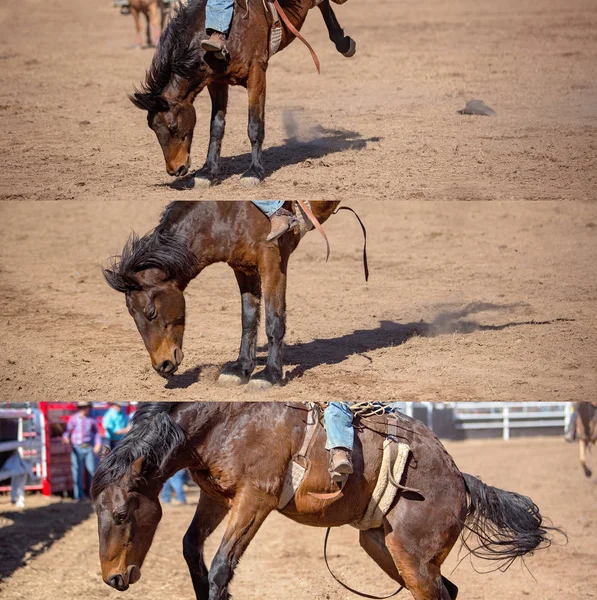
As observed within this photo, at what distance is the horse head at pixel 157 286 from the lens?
4945mm

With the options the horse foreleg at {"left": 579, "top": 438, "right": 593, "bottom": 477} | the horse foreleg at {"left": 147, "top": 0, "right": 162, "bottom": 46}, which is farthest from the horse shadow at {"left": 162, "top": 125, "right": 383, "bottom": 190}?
the horse foreleg at {"left": 579, "top": 438, "right": 593, "bottom": 477}

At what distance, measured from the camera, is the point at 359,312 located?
6.36m

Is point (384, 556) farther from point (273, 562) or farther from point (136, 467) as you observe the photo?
point (273, 562)

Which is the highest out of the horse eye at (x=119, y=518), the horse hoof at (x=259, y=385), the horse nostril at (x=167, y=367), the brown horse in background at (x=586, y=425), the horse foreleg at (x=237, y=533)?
the horse nostril at (x=167, y=367)

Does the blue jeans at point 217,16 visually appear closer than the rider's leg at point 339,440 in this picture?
No

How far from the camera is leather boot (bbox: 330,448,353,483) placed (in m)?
4.39

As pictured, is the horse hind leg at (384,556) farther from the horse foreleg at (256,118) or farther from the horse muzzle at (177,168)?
the horse muzzle at (177,168)

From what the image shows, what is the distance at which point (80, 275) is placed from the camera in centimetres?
647

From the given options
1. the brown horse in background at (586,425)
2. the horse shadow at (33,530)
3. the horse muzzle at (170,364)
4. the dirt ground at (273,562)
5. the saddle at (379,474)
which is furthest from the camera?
the brown horse in background at (586,425)

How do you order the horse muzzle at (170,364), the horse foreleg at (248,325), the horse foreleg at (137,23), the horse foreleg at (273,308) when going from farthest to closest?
the horse foreleg at (137,23)
the horse foreleg at (248,325)
the horse foreleg at (273,308)
the horse muzzle at (170,364)

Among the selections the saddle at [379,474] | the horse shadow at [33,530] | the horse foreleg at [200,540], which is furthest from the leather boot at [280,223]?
the horse shadow at [33,530]

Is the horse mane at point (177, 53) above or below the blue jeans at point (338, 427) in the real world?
above

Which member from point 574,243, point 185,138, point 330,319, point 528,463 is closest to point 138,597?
point 330,319

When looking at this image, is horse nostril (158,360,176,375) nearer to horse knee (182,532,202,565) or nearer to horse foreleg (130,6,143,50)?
horse knee (182,532,202,565)
